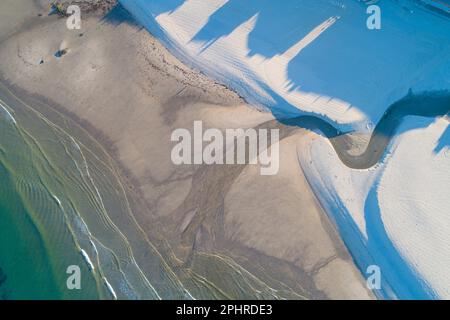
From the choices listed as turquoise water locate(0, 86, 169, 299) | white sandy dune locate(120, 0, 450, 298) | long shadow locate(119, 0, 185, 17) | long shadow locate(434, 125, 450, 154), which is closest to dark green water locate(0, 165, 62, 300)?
turquoise water locate(0, 86, 169, 299)

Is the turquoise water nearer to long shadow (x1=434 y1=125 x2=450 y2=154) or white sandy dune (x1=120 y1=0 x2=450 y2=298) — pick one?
white sandy dune (x1=120 y1=0 x2=450 y2=298)

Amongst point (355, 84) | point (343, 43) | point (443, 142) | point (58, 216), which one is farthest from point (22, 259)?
point (443, 142)

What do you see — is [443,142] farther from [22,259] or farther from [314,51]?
[22,259]


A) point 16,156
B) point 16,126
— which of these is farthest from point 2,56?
point 16,156

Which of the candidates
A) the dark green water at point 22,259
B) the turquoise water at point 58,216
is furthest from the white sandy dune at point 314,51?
the dark green water at point 22,259

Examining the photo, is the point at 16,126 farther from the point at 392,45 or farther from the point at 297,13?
the point at 392,45

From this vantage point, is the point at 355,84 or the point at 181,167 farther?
the point at 181,167
